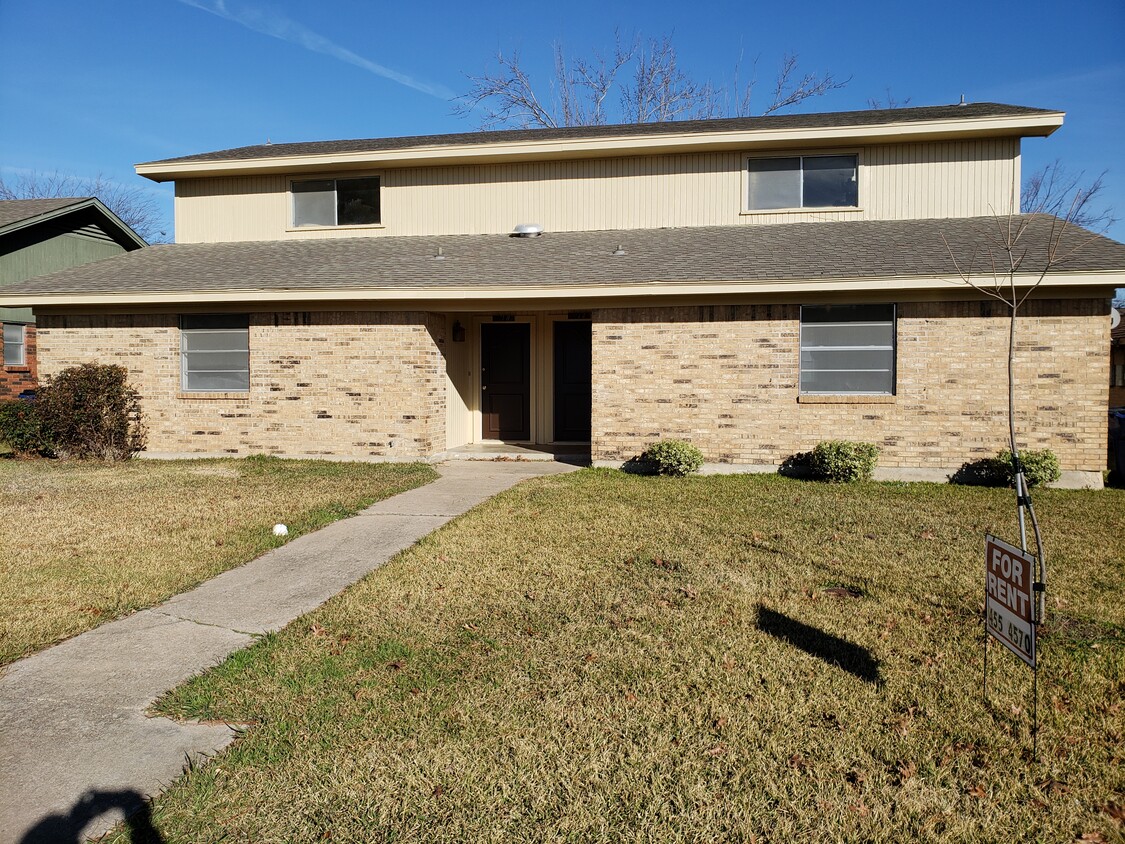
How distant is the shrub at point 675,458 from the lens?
11750 millimetres

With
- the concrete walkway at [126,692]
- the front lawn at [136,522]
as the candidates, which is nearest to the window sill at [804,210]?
the front lawn at [136,522]

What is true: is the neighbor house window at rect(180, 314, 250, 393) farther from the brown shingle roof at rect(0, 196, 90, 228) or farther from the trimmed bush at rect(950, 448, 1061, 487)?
the trimmed bush at rect(950, 448, 1061, 487)

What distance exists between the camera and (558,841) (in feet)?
9.82

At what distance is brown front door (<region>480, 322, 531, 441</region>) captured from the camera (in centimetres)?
1505

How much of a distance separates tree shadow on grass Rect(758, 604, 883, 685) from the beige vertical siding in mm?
10367

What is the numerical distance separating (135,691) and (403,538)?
12.2 feet

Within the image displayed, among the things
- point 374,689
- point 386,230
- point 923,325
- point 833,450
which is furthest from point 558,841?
point 386,230

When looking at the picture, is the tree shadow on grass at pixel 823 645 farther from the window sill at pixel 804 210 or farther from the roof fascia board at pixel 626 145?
the roof fascia board at pixel 626 145

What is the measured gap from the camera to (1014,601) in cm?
367

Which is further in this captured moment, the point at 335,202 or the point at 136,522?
the point at 335,202

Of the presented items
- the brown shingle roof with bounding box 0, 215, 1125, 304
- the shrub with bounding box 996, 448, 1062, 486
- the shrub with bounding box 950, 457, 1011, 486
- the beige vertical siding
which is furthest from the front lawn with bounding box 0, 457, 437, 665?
the shrub with bounding box 996, 448, 1062, 486

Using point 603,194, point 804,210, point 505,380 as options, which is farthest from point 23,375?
point 804,210

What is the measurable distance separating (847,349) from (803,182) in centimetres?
400

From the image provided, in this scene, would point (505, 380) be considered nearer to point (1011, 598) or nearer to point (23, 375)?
point (1011, 598)
